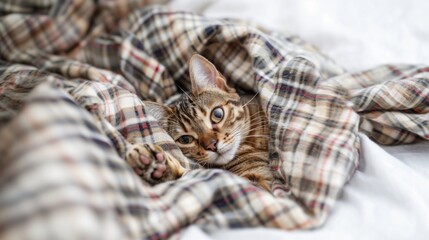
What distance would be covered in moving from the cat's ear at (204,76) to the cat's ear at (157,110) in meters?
0.11

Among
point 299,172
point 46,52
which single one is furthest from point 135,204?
point 46,52

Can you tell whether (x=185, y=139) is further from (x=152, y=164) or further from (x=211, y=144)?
(x=152, y=164)

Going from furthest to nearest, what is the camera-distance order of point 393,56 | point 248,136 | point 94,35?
1. point 94,35
2. point 393,56
3. point 248,136

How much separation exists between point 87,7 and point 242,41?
0.81 metres

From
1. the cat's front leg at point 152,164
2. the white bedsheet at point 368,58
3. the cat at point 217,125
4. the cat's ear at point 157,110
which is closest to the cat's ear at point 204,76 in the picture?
the cat at point 217,125

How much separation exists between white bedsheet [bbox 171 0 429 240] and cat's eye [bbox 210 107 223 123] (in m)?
0.44

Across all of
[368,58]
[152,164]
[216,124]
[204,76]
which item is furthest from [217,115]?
[368,58]

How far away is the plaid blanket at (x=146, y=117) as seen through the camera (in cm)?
69

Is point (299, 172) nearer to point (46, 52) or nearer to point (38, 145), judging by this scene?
point (38, 145)

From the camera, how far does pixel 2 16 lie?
1.66 m

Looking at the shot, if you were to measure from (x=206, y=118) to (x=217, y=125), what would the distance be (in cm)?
5

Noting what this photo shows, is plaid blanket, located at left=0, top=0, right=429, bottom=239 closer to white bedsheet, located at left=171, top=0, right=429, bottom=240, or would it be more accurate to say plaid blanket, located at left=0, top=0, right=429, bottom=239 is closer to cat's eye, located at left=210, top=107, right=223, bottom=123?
white bedsheet, located at left=171, top=0, right=429, bottom=240

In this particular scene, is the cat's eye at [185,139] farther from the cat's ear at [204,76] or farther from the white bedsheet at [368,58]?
the white bedsheet at [368,58]

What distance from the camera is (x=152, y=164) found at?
1.02 m
